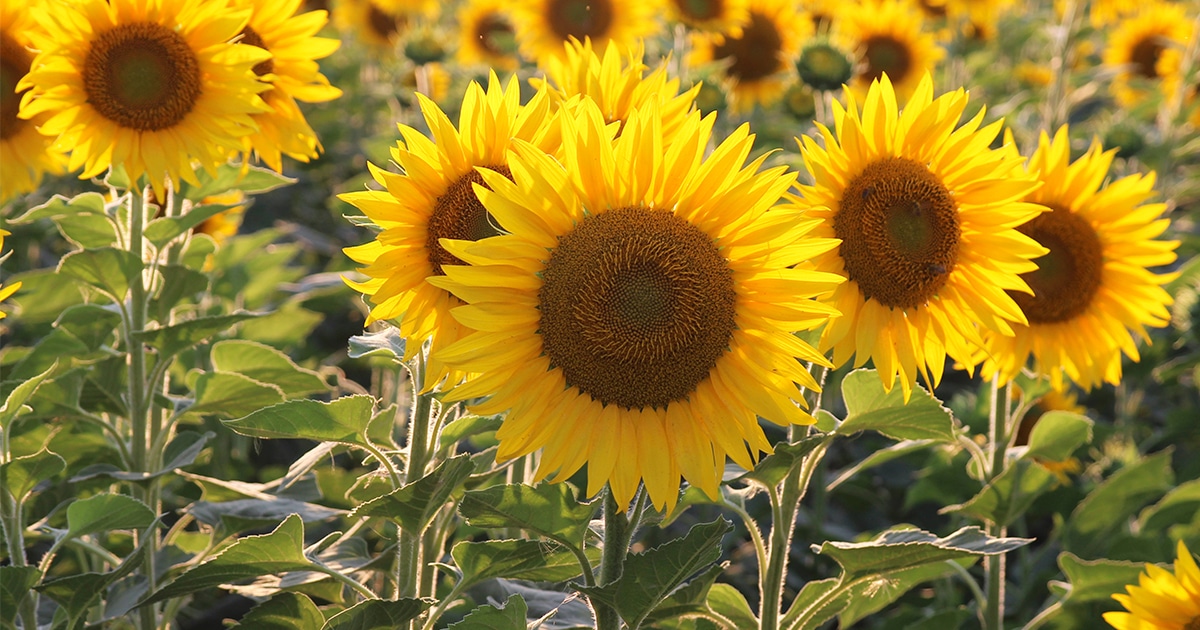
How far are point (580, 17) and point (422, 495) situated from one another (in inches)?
143

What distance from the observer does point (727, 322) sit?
1556mm

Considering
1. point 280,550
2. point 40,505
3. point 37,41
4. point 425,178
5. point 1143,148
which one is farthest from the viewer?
point 1143,148

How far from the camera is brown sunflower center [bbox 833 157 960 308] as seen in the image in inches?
71.1

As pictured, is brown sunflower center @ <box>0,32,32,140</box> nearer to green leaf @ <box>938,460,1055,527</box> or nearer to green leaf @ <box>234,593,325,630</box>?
green leaf @ <box>234,593,325,630</box>

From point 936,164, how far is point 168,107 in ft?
4.78

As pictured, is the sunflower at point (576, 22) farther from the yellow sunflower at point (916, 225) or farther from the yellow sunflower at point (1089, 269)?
the yellow sunflower at point (916, 225)

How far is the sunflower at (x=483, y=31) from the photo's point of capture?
603 centimetres

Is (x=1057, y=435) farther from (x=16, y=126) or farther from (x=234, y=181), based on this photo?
(x=16, y=126)

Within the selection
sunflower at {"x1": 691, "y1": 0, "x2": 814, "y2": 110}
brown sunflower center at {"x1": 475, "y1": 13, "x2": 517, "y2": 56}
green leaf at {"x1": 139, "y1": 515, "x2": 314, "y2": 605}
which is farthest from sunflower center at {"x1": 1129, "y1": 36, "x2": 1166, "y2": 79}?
green leaf at {"x1": 139, "y1": 515, "x2": 314, "y2": 605}

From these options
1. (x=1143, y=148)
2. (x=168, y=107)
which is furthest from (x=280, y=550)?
(x=1143, y=148)

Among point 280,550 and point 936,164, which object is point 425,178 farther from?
point 936,164

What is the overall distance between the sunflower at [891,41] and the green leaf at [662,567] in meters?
3.82

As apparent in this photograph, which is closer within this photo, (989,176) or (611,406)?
(611,406)

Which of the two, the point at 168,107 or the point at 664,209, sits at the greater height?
the point at 664,209
